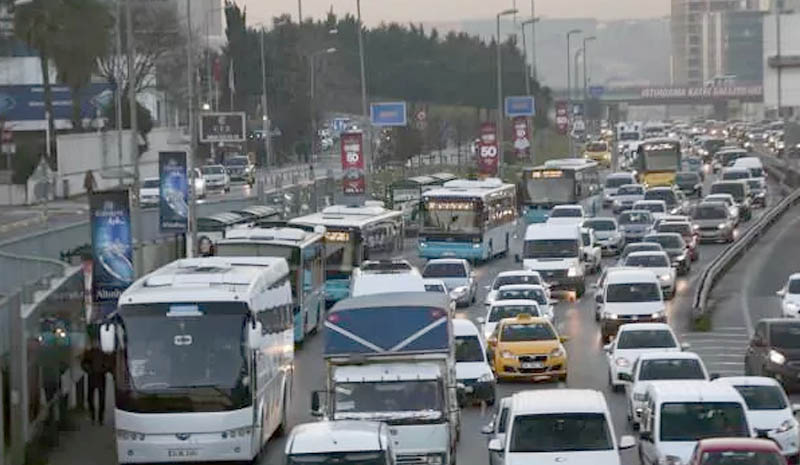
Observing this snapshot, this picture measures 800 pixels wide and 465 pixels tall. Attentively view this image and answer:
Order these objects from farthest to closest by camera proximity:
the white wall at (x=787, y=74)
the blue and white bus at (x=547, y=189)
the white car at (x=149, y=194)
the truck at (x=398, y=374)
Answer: the blue and white bus at (x=547, y=189)
the white car at (x=149, y=194)
the white wall at (x=787, y=74)
the truck at (x=398, y=374)

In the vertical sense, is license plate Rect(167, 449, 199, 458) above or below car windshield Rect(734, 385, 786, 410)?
below

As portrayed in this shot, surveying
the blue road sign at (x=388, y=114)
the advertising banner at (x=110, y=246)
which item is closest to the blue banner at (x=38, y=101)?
the blue road sign at (x=388, y=114)

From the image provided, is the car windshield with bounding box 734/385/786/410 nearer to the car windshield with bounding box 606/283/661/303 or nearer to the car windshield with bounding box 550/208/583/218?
the car windshield with bounding box 606/283/661/303

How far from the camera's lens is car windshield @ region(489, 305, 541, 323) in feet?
136

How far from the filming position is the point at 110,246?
124 feet

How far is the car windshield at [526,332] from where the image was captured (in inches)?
1499

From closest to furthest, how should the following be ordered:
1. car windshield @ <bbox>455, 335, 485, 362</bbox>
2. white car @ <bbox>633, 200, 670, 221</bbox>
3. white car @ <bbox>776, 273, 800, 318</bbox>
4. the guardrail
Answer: car windshield @ <bbox>455, 335, 485, 362</bbox> → white car @ <bbox>776, 273, 800, 318</bbox> → the guardrail → white car @ <bbox>633, 200, 670, 221</bbox>

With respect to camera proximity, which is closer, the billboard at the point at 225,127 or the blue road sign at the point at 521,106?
the billboard at the point at 225,127

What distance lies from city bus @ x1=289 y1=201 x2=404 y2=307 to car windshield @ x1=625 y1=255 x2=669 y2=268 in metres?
7.33

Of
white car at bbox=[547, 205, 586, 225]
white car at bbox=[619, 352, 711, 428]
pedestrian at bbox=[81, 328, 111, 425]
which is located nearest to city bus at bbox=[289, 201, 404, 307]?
white car at bbox=[547, 205, 586, 225]

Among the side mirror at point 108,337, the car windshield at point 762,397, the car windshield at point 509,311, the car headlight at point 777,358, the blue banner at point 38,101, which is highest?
the blue banner at point 38,101

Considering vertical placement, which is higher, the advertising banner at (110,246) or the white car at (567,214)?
the advertising banner at (110,246)

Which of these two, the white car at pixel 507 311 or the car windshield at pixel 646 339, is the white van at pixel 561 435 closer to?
the car windshield at pixel 646 339

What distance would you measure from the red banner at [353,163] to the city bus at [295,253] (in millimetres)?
26903
